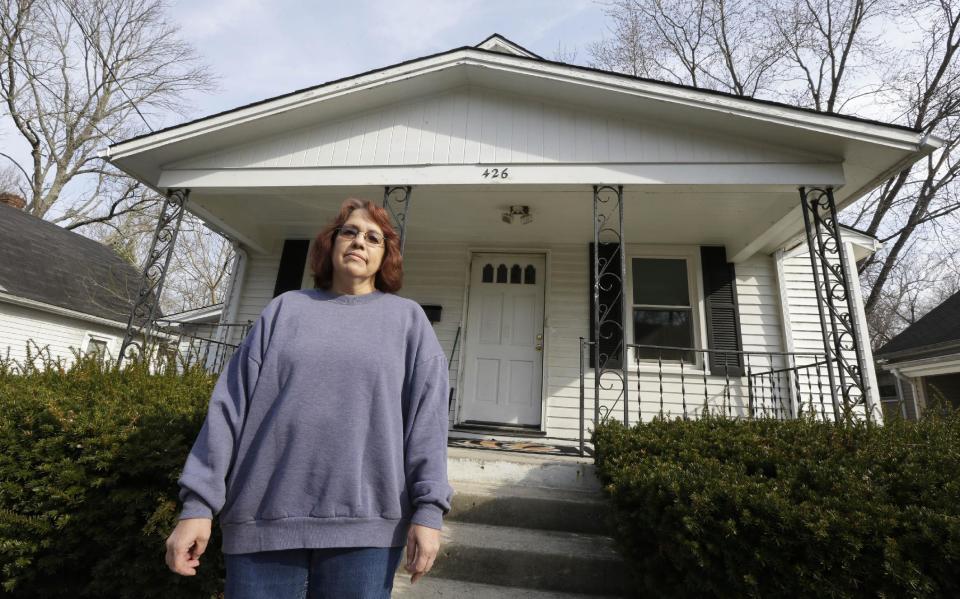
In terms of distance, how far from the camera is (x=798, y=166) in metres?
4.25

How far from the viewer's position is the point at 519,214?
209 inches

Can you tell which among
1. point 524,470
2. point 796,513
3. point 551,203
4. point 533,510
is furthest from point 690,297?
point 796,513

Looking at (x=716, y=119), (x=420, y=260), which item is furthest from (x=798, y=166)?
(x=420, y=260)

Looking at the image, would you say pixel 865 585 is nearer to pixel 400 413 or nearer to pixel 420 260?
pixel 400 413

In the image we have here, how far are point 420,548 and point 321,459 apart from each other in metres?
0.32

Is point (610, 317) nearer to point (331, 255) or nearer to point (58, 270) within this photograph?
point (331, 255)

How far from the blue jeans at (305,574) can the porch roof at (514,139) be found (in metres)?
3.87

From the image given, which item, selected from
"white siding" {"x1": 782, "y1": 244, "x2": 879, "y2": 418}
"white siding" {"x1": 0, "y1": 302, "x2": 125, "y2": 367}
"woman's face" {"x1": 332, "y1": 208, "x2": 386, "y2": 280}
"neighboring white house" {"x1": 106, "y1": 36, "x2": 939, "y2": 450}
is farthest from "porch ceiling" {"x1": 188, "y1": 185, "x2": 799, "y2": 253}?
"white siding" {"x1": 0, "y1": 302, "x2": 125, "y2": 367}

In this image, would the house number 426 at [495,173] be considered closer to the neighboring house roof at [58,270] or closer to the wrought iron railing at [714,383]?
the wrought iron railing at [714,383]

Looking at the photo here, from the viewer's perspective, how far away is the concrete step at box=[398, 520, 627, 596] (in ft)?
8.05

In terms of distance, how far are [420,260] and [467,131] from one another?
210 cm

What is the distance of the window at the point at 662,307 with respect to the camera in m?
5.79

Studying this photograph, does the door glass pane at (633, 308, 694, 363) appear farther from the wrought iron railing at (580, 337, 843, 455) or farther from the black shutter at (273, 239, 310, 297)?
the black shutter at (273, 239, 310, 297)

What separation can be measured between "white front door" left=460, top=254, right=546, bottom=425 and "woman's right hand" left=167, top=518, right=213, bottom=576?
186 inches
